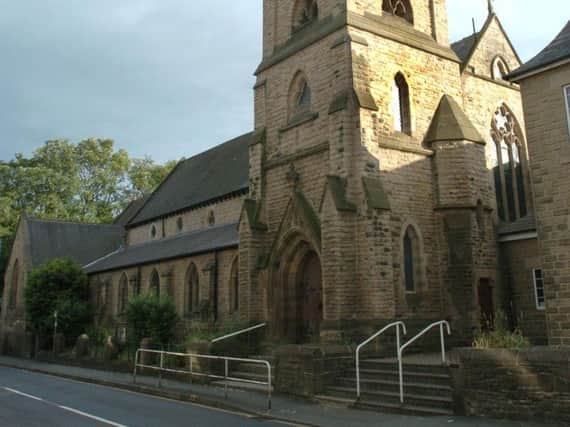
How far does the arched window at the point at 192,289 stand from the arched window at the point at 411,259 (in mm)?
12619

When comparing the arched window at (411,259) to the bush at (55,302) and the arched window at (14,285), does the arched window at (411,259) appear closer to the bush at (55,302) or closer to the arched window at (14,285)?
the bush at (55,302)

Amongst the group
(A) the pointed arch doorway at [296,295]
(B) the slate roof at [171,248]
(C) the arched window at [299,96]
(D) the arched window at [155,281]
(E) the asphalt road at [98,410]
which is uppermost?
(C) the arched window at [299,96]

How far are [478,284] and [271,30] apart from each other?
12.2 m

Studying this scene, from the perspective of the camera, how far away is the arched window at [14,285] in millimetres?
40438

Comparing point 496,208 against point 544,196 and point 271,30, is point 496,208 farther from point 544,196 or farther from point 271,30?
point 271,30

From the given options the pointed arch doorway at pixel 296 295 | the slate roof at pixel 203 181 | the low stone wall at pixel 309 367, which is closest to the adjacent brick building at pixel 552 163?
the low stone wall at pixel 309 367

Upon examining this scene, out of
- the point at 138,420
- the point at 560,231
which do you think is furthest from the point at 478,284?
the point at 138,420

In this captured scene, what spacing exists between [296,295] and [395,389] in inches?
287

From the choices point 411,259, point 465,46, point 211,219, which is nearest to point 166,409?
point 411,259

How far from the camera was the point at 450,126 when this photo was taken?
19078 millimetres

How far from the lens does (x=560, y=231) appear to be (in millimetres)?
13117

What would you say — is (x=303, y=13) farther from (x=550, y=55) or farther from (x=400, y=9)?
(x=550, y=55)

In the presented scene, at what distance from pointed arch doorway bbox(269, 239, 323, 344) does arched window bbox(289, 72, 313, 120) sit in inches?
188

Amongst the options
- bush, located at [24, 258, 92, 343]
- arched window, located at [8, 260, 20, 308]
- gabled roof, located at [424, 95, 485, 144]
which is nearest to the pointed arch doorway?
gabled roof, located at [424, 95, 485, 144]
